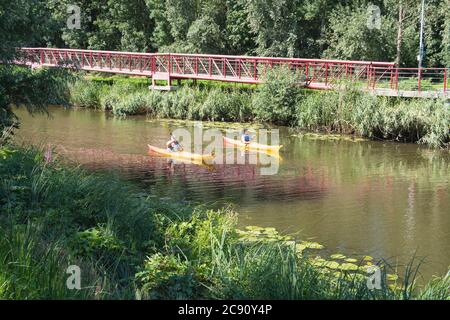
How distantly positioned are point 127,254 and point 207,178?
10864 mm

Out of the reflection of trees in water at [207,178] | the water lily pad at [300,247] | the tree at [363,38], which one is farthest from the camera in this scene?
the tree at [363,38]

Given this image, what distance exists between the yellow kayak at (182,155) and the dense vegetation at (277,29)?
53.4 ft

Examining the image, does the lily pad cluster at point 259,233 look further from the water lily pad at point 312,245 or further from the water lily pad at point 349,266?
the water lily pad at point 349,266

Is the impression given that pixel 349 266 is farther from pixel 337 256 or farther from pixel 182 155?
pixel 182 155

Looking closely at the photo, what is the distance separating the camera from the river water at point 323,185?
13156mm

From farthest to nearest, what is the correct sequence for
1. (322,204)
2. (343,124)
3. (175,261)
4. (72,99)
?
(72,99)
(343,124)
(322,204)
(175,261)

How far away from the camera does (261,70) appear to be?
31.4 meters

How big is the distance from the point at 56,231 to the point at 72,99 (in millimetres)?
32189

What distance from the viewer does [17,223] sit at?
797 centimetres

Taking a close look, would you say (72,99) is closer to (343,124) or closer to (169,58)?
(169,58)

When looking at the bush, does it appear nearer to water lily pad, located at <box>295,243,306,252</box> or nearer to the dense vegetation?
the dense vegetation

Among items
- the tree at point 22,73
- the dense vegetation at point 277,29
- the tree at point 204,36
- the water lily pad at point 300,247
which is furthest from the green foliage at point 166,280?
the tree at point 204,36
